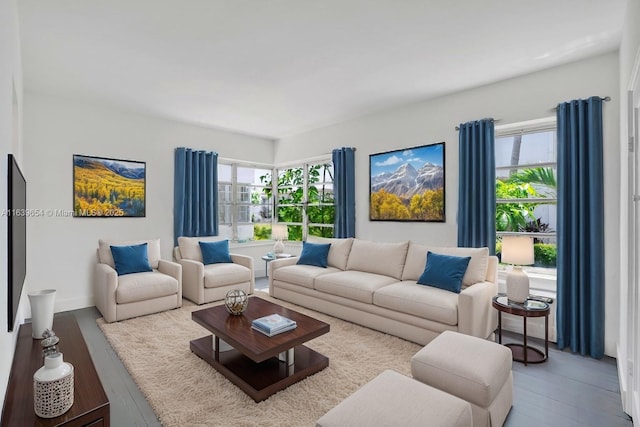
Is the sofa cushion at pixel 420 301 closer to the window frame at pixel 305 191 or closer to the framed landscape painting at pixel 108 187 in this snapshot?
the window frame at pixel 305 191

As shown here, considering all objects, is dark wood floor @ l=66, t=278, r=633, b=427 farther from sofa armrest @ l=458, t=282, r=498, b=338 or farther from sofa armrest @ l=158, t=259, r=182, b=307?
sofa armrest @ l=158, t=259, r=182, b=307

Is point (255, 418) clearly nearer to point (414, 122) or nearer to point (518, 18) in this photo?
point (518, 18)

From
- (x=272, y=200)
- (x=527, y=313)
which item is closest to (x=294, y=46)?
(x=527, y=313)

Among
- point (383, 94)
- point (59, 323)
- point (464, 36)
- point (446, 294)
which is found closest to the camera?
point (59, 323)

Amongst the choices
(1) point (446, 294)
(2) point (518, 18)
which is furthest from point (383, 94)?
(1) point (446, 294)

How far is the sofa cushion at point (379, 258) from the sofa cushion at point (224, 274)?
1.56 meters

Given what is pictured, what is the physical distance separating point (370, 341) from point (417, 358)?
126 centimetres

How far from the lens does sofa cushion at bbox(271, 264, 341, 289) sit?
4.17m

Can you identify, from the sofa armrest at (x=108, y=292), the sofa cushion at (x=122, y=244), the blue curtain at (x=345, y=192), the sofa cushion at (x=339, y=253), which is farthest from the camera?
the blue curtain at (x=345, y=192)

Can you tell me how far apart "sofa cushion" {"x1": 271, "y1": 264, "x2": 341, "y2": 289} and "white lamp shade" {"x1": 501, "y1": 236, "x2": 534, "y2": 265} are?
→ 6.80 feet

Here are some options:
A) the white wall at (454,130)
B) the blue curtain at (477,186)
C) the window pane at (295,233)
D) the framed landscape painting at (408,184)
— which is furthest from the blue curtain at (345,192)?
the blue curtain at (477,186)

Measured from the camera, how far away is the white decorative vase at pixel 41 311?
2025mm

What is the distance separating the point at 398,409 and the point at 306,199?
4.81 metres

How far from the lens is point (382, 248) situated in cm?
417
